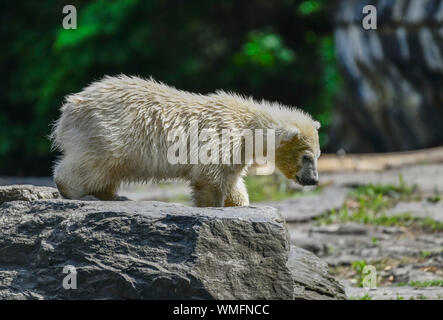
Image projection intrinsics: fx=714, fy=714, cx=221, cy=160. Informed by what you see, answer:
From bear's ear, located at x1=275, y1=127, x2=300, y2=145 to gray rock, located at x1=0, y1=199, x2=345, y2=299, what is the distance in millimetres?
1366

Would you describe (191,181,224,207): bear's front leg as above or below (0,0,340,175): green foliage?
below

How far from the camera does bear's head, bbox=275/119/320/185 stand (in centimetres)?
639

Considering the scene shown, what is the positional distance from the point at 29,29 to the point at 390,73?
29.5 ft

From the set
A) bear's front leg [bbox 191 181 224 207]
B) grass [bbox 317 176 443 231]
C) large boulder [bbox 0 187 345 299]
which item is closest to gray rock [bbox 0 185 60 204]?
large boulder [bbox 0 187 345 299]

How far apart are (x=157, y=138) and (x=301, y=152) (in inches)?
53.5

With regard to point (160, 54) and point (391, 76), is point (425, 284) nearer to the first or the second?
point (391, 76)

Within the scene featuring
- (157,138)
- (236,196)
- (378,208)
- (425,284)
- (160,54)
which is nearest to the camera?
(157,138)

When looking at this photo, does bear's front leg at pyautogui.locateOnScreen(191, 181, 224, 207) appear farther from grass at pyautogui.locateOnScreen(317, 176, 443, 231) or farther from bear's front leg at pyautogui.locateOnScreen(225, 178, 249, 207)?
grass at pyautogui.locateOnScreen(317, 176, 443, 231)

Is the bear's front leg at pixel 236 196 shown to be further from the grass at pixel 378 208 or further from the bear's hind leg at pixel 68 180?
the grass at pixel 378 208

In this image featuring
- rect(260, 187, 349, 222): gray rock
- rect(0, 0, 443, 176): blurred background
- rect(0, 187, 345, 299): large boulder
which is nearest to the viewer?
rect(0, 187, 345, 299): large boulder

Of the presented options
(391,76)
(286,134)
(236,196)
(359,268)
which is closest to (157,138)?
(236,196)

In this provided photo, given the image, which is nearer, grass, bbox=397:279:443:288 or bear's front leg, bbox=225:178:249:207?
bear's front leg, bbox=225:178:249:207

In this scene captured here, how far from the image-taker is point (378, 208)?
9.59 metres
